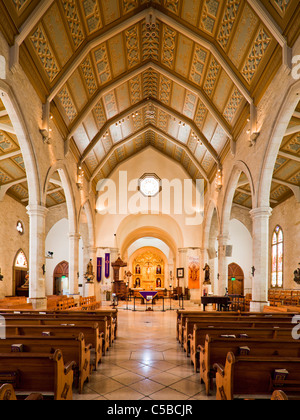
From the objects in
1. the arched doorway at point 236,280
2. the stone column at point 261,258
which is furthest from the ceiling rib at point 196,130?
the arched doorway at point 236,280

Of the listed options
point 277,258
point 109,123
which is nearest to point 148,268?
point 277,258

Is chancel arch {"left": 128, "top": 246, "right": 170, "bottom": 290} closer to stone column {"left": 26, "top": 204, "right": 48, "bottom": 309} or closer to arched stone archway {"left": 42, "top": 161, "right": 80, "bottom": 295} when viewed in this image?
arched stone archway {"left": 42, "top": 161, "right": 80, "bottom": 295}

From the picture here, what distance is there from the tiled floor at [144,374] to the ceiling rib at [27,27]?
692cm

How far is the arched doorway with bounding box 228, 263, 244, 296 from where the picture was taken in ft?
72.9

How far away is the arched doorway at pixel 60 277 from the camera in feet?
73.2

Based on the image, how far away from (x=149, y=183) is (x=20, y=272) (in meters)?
9.74

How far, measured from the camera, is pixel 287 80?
25.7 ft

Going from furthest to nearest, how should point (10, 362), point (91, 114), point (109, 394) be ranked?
point (91, 114) → point (109, 394) → point (10, 362)

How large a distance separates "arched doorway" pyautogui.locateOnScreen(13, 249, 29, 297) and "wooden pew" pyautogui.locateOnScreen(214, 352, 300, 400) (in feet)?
51.4

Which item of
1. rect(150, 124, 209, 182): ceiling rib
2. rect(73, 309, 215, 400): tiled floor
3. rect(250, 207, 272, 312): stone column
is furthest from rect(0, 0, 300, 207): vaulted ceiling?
rect(73, 309, 215, 400): tiled floor

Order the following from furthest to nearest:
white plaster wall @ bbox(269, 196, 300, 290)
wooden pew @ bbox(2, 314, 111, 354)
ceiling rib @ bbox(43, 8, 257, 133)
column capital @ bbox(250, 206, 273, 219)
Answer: white plaster wall @ bbox(269, 196, 300, 290), ceiling rib @ bbox(43, 8, 257, 133), column capital @ bbox(250, 206, 273, 219), wooden pew @ bbox(2, 314, 111, 354)
